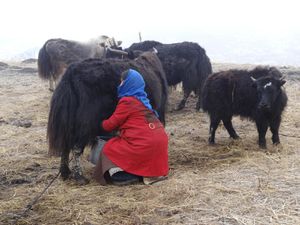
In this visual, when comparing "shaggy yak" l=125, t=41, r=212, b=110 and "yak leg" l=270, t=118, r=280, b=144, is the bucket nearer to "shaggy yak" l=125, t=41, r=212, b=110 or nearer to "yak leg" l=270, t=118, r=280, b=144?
"yak leg" l=270, t=118, r=280, b=144

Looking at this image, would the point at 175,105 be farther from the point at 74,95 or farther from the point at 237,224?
the point at 237,224

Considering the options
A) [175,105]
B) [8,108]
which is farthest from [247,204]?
[8,108]

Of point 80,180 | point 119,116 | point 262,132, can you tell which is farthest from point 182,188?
point 262,132

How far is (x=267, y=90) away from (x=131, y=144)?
2.15m

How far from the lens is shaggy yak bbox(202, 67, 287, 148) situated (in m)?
5.75

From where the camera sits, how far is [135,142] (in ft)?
14.7

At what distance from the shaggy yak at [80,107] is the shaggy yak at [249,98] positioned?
200 centimetres

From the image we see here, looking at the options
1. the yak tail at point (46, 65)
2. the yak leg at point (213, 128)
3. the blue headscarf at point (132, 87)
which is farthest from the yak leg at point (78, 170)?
the yak tail at point (46, 65)

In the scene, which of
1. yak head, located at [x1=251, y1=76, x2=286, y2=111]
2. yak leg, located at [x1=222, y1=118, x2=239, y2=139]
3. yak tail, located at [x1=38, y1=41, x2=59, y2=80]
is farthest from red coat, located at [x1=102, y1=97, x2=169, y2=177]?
yak tail, located at [x1=38, y1=41, x2=59, y2=80]

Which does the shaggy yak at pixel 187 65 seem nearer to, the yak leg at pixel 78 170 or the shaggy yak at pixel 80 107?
the shaggy yak at pixel 80 107

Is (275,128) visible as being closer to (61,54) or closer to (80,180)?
(80,180)

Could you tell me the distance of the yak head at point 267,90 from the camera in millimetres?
5652

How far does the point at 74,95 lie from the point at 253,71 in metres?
2.80

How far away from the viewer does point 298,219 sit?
3256mm
